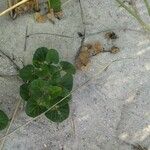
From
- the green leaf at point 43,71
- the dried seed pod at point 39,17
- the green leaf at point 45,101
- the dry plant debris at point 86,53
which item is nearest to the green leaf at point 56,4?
the dried seed pod at point 39,17

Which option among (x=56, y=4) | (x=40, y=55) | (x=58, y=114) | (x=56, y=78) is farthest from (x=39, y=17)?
(x=58, y=114)

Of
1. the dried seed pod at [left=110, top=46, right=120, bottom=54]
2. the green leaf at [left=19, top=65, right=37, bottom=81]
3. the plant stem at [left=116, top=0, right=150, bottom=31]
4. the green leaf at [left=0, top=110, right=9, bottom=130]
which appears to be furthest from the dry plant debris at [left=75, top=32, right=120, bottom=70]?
the green leaf at [left=0, top=110, right=9, bottom=130]

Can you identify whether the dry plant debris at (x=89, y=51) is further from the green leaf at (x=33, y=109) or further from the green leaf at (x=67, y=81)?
the green leaf at (x=33, y=109)

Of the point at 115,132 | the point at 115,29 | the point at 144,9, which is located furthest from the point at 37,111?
the point at 144,9

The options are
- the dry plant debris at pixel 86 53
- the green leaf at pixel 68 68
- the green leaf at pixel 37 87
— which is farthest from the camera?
the dry plant debris at pixel 86 53

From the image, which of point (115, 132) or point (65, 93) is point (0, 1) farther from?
point (115, 132)

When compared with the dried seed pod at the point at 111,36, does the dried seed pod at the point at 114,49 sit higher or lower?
lower
